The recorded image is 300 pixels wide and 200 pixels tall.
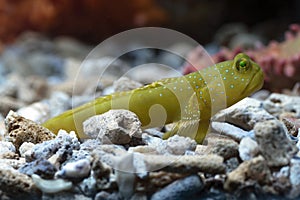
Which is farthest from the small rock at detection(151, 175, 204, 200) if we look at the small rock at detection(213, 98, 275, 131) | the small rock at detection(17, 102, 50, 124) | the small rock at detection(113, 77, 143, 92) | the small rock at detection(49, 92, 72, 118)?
the small rock at detection(49, 92, 72, 118)

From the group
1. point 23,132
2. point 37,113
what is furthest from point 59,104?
point 23,132

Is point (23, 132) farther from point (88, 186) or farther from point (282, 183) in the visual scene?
point (282, 183)

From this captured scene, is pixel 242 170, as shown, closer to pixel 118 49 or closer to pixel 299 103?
pixel 299 103

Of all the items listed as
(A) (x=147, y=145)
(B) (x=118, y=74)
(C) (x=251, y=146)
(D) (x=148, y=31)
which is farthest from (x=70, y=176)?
(D) (x=148, y=31)

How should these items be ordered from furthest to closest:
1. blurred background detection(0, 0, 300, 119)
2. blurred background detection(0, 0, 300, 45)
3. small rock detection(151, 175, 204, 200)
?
blurred background detection(0, 0, 300, 45) < blurred background detection(0, 0, 300, 119) < small rock detection(151, 175, 204, 200)

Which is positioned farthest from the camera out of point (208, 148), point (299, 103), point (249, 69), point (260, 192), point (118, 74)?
point (118, 74)

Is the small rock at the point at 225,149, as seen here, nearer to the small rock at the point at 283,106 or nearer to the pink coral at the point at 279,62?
the small rock at the point at 283,106

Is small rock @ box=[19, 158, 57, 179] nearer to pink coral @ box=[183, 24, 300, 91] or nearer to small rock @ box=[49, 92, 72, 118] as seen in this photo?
small rock @ box=[49, 92, 72, 118]
